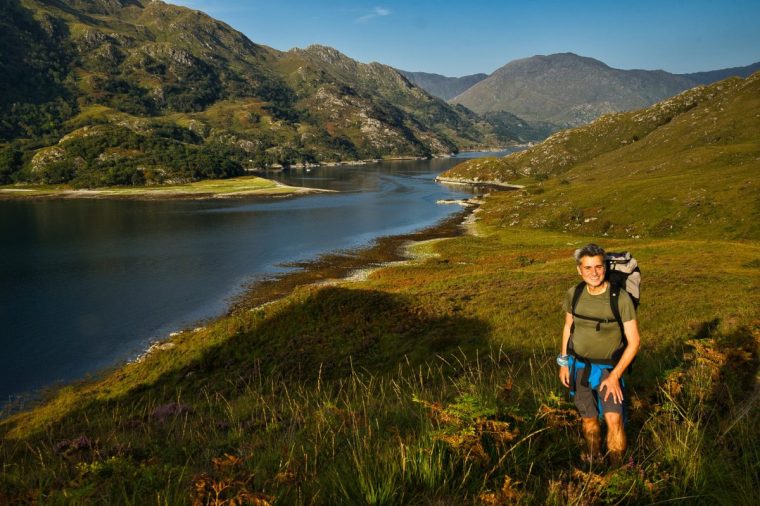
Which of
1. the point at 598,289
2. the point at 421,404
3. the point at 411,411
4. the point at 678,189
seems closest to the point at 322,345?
the point at 421,404

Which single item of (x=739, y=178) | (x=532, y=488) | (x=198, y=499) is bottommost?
(x=532, y=488)

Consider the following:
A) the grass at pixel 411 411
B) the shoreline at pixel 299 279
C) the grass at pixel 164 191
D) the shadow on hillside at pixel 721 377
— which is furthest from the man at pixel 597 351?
the grass at pixel 164 191

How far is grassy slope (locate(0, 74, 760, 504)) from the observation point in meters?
5.18

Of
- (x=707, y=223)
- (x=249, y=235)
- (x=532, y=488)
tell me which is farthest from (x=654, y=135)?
(x=532, y=488)

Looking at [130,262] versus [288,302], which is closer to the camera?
[288,302]

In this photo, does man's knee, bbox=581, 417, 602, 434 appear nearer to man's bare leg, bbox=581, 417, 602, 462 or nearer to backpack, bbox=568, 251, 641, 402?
man's bare leg, bbox=581, 417, 602, 462

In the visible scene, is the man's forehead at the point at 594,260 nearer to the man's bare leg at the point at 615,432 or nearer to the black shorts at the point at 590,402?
the black shorts at the point at 590,402

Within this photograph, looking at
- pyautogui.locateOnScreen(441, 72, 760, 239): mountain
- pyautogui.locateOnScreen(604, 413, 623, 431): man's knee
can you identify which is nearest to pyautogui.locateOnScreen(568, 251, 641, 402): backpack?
pyautogui.locateOnScreen(604, 413, 623, 431): man's knee

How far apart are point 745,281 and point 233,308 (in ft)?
146

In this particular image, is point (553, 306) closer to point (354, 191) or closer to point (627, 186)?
point (627, 186)

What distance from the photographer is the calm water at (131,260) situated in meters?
38.5

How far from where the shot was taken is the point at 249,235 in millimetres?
91312

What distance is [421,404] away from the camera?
8.80 meters

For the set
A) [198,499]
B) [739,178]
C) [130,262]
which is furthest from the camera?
[739,178]
